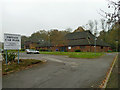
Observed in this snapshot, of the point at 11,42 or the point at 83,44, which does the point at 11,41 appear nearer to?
the point at 11,42

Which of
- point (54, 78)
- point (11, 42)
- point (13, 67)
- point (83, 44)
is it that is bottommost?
point (54, 78)

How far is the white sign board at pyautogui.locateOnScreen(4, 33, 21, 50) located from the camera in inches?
342

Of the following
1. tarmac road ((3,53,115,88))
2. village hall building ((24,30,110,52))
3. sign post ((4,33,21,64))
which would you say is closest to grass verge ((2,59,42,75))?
tarmac road ((3,53,115,88))

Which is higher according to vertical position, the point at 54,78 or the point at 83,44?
the point at 83,44

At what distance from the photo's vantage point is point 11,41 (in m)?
8.94

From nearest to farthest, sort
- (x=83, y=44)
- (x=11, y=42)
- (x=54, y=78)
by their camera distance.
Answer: (x=54, y=78), (x=11, y=42), (x=83, y=44)

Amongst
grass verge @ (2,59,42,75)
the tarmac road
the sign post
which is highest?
the sign post

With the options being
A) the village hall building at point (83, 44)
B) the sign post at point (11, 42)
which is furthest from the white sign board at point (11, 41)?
the village hall building at point (83, 44)

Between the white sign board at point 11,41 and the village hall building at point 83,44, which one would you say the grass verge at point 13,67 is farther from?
the village hall building at point 83,44

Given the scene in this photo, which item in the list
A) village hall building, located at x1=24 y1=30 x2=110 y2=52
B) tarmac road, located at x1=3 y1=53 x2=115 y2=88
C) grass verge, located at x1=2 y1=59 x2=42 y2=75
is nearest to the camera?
tarmac road, located at x1=3 y1=53 x2=115 y2=88

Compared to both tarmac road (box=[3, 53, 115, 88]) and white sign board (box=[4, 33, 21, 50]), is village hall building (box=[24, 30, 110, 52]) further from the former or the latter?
tarmac road (box=[3, 53, 115, 88])

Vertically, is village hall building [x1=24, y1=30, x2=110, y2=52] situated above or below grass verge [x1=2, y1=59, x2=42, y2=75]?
above

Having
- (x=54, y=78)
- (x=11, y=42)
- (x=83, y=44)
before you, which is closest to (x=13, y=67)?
(x=11, y=42)

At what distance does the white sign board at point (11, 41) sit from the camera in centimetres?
869
